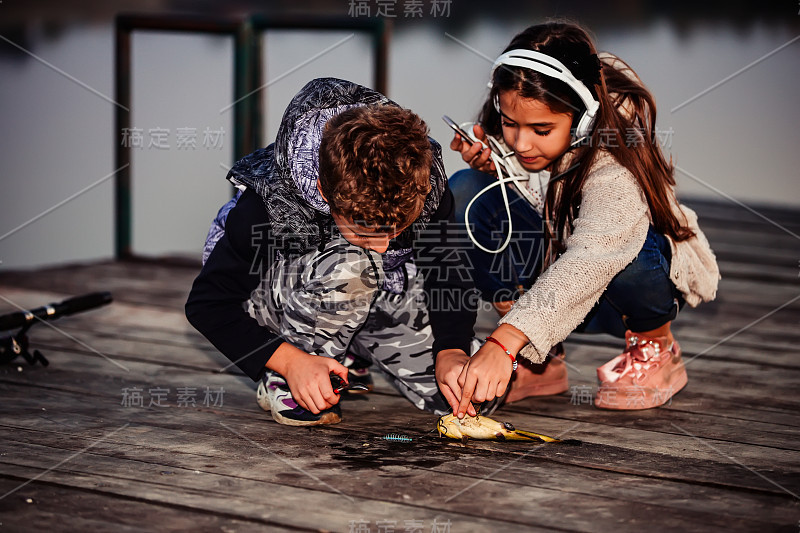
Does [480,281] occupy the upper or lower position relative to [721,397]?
upper

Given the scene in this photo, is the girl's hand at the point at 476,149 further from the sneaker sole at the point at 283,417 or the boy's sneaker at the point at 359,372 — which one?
the sneaker sole at the point at 283,417

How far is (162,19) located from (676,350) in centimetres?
277

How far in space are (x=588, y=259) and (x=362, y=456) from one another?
650 mm

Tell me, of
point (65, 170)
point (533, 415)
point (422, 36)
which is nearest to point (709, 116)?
point (422, 36)

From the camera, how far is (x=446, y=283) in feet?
7.56

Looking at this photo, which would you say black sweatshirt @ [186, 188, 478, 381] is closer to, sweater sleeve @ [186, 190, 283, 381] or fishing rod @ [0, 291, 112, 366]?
sweater sleeve @ [186, 190, 283, 381]

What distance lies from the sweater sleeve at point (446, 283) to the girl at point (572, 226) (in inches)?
5.2

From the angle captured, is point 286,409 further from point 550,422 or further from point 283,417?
point 550,422

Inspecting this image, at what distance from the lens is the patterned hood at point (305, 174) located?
81.2 inches

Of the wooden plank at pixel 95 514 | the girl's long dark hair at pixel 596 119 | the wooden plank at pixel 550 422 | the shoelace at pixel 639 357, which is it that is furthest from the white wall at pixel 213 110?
the wooden plank at pixel 95 514

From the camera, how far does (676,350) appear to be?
2535mm

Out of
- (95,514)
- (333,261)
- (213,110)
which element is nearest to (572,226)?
(333,261)

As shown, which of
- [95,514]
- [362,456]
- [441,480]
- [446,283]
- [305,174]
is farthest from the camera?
[446,283]

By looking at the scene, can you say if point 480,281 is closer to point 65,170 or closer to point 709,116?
point 65,170
